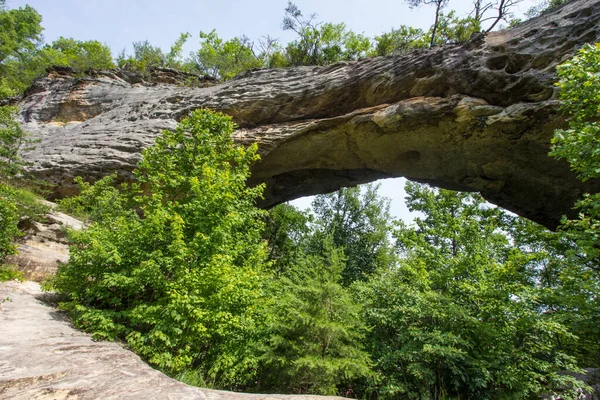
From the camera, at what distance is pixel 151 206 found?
231 inches

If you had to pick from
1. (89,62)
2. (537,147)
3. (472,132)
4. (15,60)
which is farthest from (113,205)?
(15,60)

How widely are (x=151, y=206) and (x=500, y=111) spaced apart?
30.4ft

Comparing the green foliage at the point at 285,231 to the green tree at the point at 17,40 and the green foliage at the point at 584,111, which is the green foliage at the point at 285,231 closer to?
the green foliage at the point at 584,111

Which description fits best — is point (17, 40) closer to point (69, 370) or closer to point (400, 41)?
point (400, 41)

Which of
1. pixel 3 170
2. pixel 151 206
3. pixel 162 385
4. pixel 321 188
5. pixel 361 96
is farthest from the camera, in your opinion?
pixel 321 188

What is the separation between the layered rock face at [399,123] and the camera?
8.08 metres

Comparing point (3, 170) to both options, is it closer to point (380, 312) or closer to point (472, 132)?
point (380, 312)

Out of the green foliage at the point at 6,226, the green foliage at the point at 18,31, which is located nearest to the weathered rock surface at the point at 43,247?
the green foliage at the point at 6,226

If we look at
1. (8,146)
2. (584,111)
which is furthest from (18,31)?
(584,111)

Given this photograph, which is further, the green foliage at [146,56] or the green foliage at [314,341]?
the green foliage at [146,56]

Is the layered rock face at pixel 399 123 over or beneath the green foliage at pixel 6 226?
over

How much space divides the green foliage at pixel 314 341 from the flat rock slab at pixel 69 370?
80.3 inches

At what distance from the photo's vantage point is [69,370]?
264 centimetres

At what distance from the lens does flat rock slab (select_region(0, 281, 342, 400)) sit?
2.21 m
